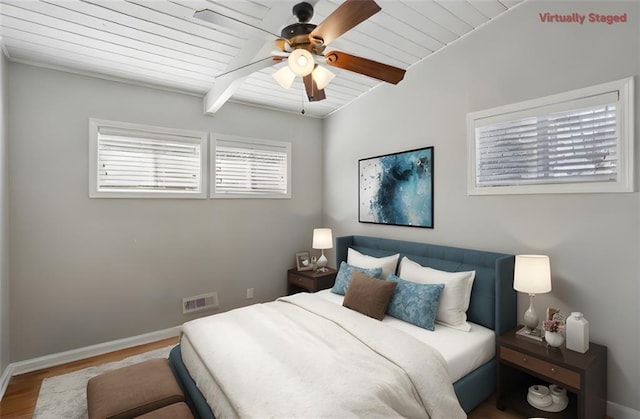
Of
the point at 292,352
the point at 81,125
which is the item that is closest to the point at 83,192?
the point at 81,125

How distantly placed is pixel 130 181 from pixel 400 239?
2959mm

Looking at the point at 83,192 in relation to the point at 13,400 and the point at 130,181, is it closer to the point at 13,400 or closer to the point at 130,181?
the point at 130,181

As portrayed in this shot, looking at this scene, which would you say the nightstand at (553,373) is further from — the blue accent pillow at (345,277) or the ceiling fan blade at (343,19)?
the ceiling fan blade at (343,19)

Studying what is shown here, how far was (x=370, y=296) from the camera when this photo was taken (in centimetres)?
264

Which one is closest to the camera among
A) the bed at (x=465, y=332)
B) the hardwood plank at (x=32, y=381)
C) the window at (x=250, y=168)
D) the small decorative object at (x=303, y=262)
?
the bed at (x=465, y=332)

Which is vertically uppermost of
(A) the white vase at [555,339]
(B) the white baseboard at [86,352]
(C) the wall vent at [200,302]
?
(A) the white vase at [555,339]

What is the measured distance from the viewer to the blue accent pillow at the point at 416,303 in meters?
2.44

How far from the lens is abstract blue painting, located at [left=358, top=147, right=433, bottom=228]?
3203 mm

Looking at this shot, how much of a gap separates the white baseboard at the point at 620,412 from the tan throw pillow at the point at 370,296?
61.8 inches

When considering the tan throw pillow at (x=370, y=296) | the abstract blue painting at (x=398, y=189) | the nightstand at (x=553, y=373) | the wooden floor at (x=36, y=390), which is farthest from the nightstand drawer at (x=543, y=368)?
the abstract blue painting at (x=398, y=189)

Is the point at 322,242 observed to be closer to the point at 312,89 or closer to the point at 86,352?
the point at 312,89

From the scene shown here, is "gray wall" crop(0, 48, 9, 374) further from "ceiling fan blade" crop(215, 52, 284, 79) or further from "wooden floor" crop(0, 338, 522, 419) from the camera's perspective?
"ceiling fan blade" crop(215, 52, 284, 79)

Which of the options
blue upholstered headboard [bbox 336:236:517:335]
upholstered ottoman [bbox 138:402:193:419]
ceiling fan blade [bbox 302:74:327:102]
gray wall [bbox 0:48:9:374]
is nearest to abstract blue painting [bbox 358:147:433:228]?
blue upholstered headboard [bbox 336:236:517:335]

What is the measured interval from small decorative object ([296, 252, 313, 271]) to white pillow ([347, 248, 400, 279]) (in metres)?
0.86
